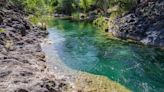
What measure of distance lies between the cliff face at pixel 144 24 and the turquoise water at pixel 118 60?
410 centimetres

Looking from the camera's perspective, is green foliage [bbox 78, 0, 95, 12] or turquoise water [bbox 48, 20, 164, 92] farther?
green foliage [bbox 78, 0, 95, 12]

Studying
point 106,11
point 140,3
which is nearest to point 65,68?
point 140,3

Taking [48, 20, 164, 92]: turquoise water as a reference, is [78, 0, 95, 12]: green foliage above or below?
above

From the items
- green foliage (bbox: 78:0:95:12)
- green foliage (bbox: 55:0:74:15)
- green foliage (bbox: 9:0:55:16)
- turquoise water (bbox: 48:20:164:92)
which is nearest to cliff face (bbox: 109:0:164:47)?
turquoise water (bbox: 48:20:164:92)

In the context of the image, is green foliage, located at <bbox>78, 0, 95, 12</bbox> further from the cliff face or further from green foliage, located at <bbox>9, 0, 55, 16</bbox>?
the cliff face

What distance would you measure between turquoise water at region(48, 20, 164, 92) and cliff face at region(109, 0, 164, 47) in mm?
4105

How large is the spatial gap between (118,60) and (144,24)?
2200cm

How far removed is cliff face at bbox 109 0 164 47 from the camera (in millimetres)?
59750

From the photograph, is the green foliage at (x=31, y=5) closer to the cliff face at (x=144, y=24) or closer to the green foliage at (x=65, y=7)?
the green foliage at (x=65, y=7)

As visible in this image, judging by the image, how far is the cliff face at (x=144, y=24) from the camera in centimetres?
5975

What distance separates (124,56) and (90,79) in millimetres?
15124

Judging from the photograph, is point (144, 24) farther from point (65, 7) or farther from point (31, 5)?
point (65, 7)

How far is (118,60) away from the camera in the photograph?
47.0 m

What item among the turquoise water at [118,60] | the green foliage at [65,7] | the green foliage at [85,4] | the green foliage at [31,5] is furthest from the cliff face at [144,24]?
the green foliage at [65,7]
